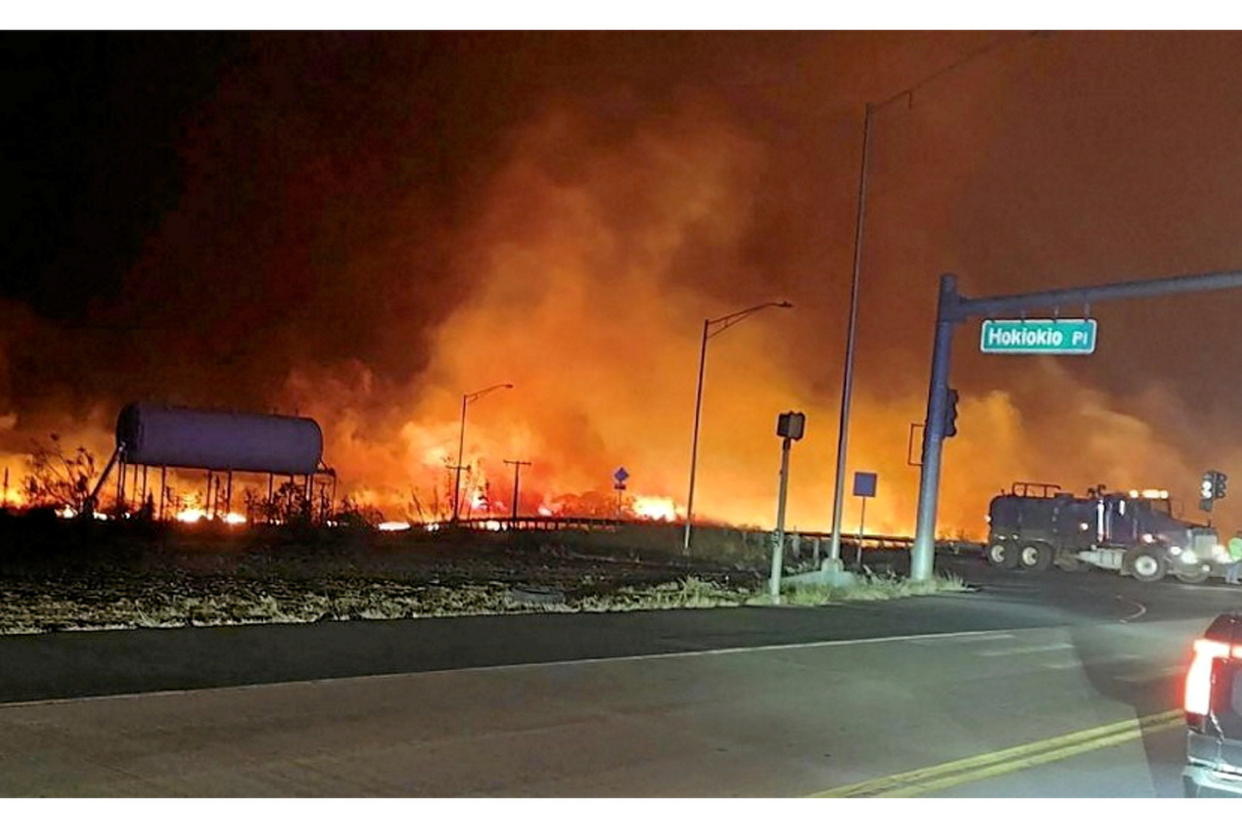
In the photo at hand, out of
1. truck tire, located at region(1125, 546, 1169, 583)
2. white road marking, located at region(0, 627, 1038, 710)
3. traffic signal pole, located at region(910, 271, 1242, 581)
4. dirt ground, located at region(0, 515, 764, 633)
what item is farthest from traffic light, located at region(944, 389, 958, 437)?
truck tire, located at region(1125, 546, 1169, 583)

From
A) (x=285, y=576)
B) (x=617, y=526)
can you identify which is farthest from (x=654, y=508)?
(x=285, y=576)

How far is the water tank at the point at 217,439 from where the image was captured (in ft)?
144

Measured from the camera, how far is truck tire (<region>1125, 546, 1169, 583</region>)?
40281 millimetres

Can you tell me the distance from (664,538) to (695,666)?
33.0 metres

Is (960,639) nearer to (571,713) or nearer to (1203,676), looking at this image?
(571,713)

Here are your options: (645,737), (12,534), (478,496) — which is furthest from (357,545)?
(478,496)

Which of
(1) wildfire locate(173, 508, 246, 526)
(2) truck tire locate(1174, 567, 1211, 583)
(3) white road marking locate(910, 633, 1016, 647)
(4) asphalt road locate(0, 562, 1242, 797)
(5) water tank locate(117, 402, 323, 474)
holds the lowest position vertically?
(1) wildfire locate(173, 508, 246, 526)

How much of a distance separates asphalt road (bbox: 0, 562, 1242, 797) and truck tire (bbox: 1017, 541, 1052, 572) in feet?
88.9

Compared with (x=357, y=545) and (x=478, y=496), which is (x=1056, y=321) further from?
(x=478, y=496)

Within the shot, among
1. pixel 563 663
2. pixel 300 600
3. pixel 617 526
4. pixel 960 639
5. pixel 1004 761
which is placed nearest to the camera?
pixel 1004 761

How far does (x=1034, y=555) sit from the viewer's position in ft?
146

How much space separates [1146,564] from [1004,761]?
3345 centimetres

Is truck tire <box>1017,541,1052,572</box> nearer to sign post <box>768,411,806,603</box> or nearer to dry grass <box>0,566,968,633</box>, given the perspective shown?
dry grass <box>0,566,968,633</box>

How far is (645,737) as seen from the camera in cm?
997
